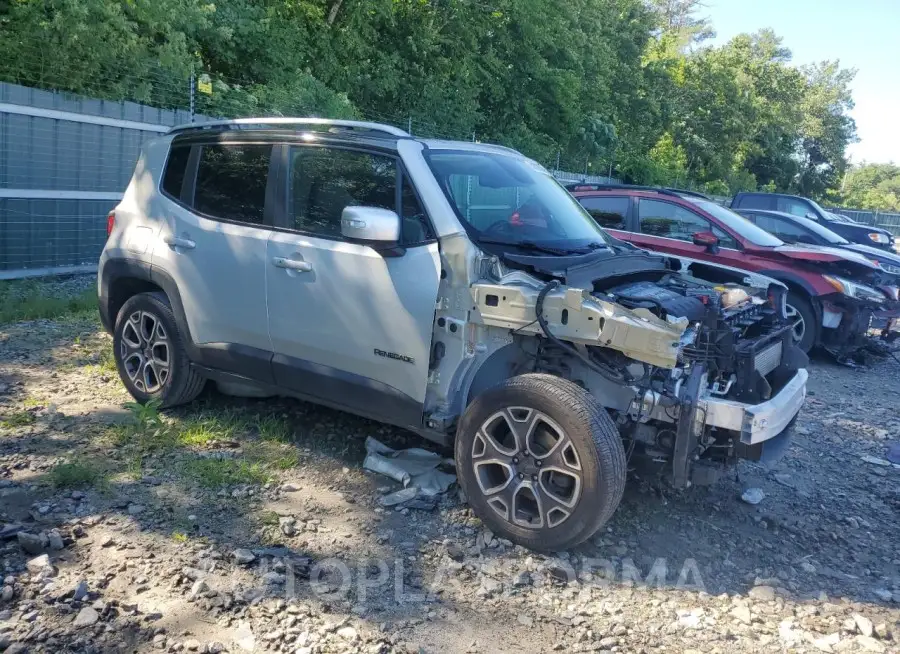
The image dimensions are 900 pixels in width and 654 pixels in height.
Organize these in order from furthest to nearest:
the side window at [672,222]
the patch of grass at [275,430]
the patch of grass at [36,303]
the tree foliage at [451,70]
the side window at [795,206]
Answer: the side window at [795,206] → the tree foliage at [451,70] → the side window at [672,222] → the patch of grass at [36,303] → the patch of grass at [275,430]

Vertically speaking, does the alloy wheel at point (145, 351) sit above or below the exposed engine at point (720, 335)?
below

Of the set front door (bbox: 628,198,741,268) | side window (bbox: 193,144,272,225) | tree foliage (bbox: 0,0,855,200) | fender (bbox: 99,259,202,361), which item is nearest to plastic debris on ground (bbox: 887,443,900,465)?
front door (bbox: 628,198,741,268)

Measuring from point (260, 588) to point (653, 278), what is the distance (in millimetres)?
2781

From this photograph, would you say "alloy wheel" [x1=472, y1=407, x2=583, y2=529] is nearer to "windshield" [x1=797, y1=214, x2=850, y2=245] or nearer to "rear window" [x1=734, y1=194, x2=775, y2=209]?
"windshield" [x1=797, y1=214, x2=850, y2=245]

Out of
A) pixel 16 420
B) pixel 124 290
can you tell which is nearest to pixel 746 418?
pixel 124 290

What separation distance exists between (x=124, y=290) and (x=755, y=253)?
6634mm

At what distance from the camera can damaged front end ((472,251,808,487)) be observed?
373 centimetres

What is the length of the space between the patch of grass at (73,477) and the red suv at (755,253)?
19.0 feet

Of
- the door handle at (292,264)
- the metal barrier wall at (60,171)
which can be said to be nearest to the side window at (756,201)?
the metal barrier wall at (60,171)

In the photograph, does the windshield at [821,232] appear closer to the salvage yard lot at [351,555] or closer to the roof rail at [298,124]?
the salvage yard lot at [351,555]

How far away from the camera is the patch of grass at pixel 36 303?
315 inches

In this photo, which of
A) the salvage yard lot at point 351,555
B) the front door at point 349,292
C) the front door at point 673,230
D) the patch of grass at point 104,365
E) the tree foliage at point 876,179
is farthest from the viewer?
the tree foliage at point 876,179

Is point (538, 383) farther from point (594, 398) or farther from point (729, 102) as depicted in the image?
point (729, 102)

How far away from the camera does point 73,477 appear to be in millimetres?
4285
